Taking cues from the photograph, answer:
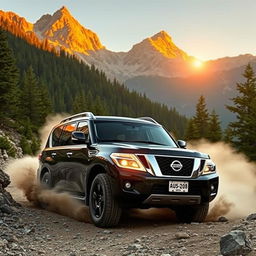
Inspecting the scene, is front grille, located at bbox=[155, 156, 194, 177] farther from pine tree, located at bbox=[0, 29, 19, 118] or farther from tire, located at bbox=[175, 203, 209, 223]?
pine tree, located at bbox=[0, 29, 19, 118]

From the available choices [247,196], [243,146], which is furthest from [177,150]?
[243,146]

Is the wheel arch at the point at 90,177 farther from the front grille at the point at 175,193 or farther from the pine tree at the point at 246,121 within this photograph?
the pine tree at the point at 246,121

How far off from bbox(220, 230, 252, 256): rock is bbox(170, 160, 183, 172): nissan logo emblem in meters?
2.30

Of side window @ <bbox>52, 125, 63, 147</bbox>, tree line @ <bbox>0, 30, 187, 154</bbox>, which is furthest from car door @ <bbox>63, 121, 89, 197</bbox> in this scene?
tree line @ <bbox>0, 30, 187, 154</bbox>

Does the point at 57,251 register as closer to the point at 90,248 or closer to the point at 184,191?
the point at 90,248

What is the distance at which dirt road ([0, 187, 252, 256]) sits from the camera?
5.68m

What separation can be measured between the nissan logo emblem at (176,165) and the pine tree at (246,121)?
2665cm

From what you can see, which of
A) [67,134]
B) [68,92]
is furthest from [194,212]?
[68,92]

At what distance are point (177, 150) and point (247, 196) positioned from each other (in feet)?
Answer: 15.1

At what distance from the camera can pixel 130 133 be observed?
8.45 meters

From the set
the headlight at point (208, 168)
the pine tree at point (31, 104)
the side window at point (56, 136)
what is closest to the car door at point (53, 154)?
the side window at point (56, 136)

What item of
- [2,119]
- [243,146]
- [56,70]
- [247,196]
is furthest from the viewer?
[56,70]

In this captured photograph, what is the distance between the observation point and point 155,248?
5.71 meters

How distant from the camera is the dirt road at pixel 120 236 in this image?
568 cm
